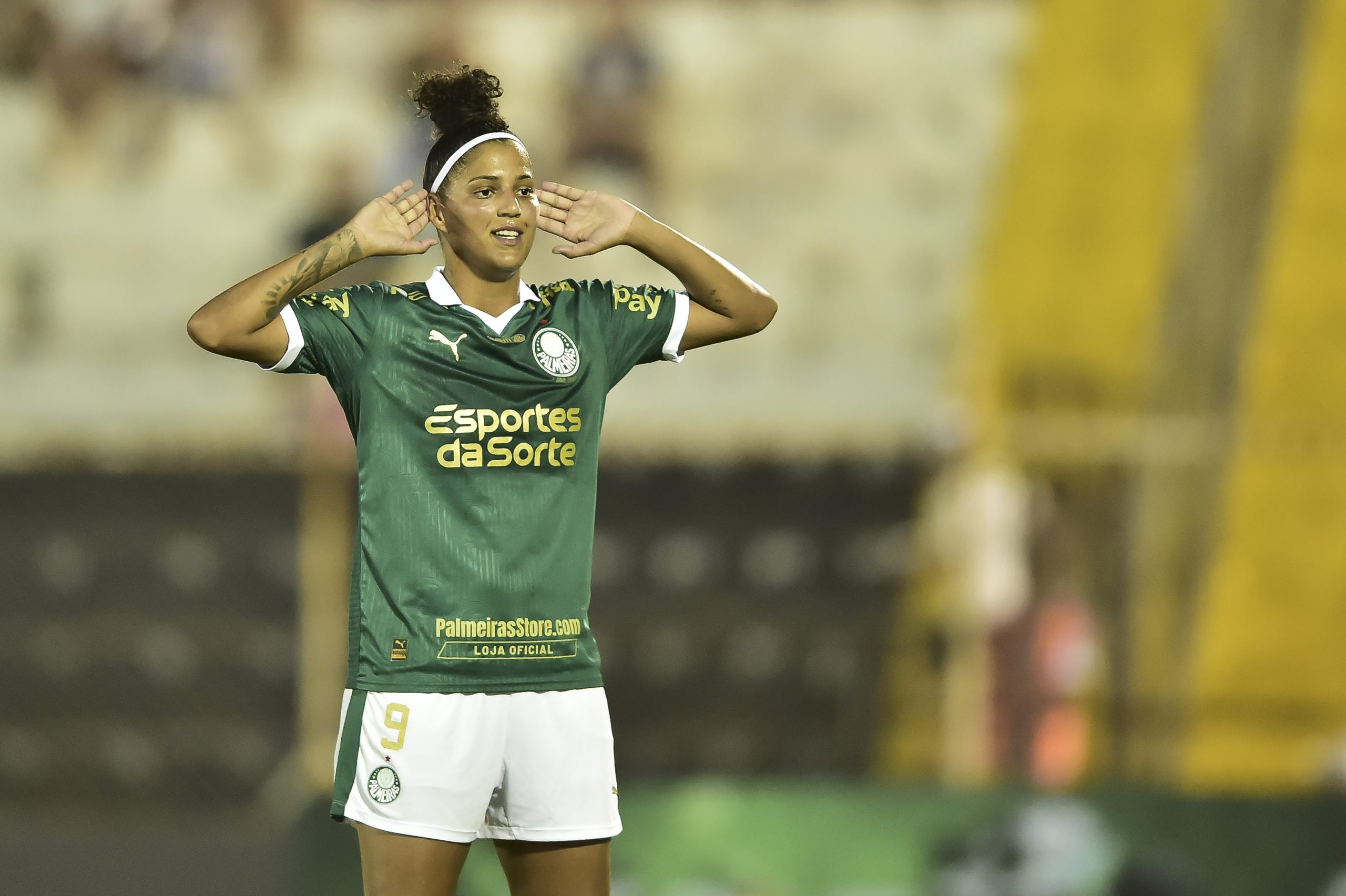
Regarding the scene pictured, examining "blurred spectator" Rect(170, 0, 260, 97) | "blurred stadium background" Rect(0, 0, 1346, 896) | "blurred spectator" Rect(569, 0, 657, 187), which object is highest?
"blurred spectator" Rect(170, 0, 260, 97)

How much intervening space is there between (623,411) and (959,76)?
4.48 m

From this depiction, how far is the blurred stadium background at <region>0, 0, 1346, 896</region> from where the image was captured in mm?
6168

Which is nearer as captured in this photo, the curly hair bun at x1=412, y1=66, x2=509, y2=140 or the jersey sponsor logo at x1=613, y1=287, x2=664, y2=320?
the curly hair bun at x1=412, y1=66, x2=509, y2=140

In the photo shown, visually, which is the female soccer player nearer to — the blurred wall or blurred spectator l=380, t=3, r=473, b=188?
the blurred wall


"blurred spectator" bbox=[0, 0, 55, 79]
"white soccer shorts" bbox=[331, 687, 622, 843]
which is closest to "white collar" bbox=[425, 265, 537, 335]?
"white soccer shorts" bbox=[331, 687, 622, 843]

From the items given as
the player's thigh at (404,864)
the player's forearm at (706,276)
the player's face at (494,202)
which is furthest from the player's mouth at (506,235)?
the player's thigh at (404,864)

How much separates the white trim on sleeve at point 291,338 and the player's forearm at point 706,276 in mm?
588

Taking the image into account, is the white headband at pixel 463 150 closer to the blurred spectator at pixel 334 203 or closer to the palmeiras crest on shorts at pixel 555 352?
the palmeiras crest on shorts at pixel 555 352

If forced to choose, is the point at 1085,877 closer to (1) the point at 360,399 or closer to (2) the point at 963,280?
(1) the point at 360,399

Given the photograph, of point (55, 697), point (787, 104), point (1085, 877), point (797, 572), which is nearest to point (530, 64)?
point (787, 104)

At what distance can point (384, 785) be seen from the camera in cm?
303

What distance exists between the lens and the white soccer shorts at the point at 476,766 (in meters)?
3.01

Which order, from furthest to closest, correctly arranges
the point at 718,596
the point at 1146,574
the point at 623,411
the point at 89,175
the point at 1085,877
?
the point at 89,175 → the point at 623,411 → the point at 718,596 → the point at 1146,574 → the point at 1085,877

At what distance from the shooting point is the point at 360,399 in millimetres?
3125
